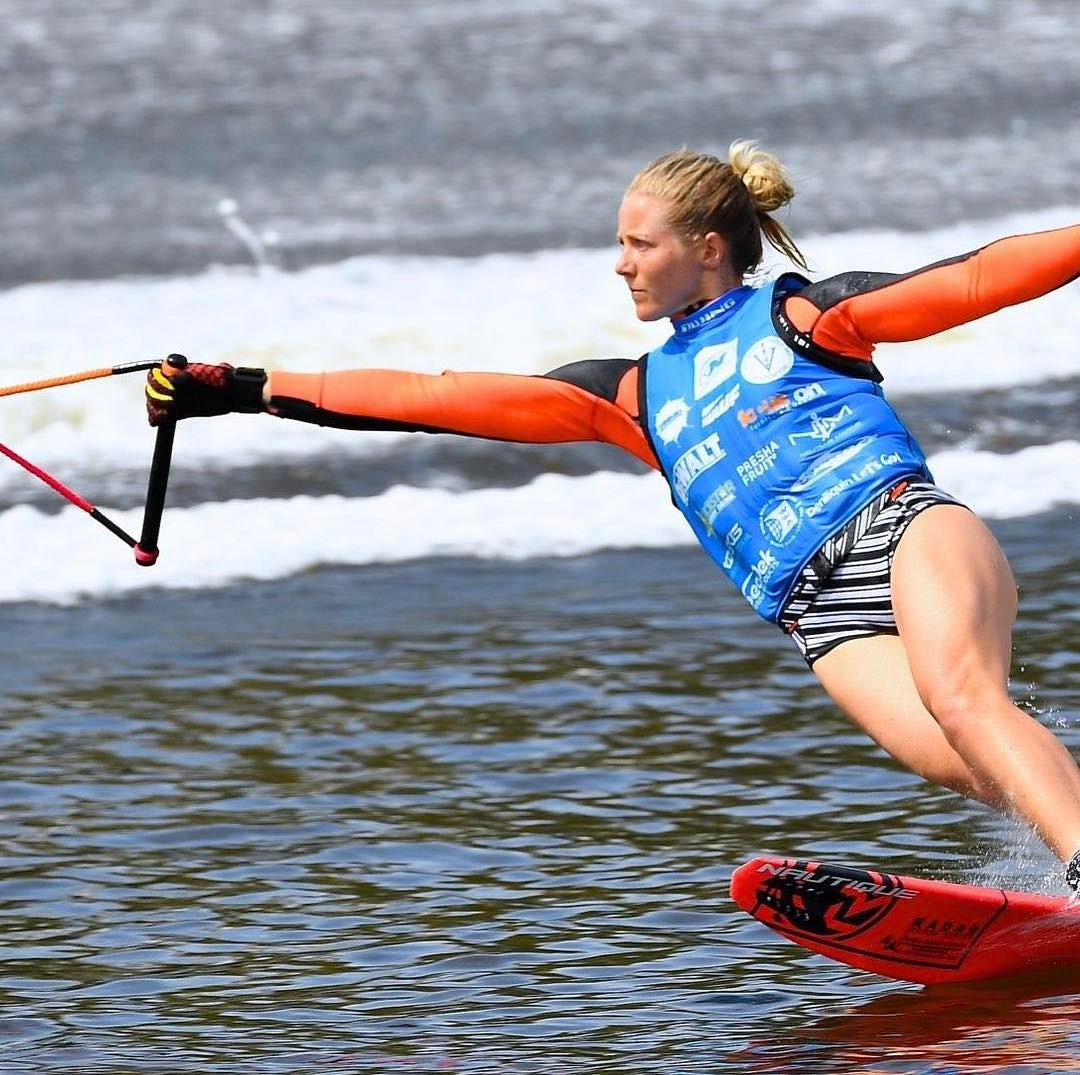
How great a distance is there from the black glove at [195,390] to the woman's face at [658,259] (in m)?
0.89

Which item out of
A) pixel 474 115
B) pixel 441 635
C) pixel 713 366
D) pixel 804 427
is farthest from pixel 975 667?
pixel 474 115

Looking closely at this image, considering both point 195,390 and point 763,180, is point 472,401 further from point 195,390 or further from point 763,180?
point 763,180

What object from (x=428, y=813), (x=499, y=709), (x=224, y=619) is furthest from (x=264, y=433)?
(x=428, y=813)

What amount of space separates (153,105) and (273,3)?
11.4 feet

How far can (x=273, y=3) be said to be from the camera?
24.8 meters

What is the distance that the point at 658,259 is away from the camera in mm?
5074

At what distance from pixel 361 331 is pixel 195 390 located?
1037 centimetres

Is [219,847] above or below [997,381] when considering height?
below

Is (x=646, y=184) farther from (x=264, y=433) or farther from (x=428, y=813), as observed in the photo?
(x=264, y=433)

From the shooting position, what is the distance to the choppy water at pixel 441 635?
4.90 m

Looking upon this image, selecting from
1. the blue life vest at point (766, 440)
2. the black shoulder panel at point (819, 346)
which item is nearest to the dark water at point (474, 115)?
the blue life vest at point (766, 440)

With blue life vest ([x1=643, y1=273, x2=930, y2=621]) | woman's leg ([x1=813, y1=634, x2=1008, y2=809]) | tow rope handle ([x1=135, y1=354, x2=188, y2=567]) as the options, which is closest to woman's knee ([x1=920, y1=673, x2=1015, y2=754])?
woman's leg ([x1=813, y1=634, x2=1008, y2=809])

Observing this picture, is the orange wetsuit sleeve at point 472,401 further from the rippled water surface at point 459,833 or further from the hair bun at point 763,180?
the rippled water surface at point 459,833

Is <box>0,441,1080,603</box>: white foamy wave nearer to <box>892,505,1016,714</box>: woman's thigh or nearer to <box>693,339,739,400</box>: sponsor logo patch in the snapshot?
<box>693,339,739,400</box>: sponsor logo patch
